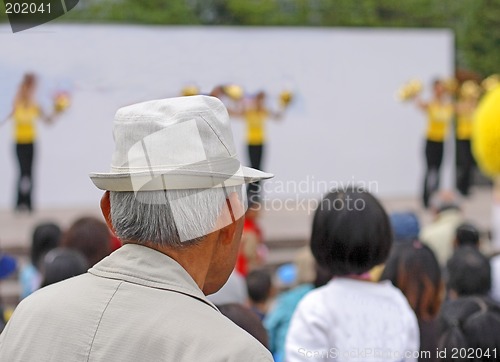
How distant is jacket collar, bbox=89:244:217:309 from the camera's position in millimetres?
1255

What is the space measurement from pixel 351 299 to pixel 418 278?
711 millimetres

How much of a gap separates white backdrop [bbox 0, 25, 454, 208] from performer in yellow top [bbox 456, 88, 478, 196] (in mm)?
584

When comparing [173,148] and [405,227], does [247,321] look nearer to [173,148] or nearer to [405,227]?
[173,148]

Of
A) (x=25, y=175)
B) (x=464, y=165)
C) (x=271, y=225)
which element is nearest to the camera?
(x=25, y=175)

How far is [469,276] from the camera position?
3098mm

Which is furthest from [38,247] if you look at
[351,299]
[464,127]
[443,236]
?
[464,127]

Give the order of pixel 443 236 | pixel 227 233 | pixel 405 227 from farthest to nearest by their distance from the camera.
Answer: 1. pixel 443 236
2. pixel 405 227
3. pixel 227 233

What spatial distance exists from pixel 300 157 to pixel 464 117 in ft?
9.30

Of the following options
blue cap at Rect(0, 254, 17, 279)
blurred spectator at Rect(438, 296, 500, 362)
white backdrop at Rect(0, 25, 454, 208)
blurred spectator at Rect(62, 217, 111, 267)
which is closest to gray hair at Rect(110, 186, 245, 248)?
blurred spectator at Rect(438, 296, 500, 362)

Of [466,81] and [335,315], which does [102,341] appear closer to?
[335,315]

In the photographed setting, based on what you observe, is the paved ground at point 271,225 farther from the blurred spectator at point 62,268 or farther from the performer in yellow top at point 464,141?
the blurred spectator at point 62,268

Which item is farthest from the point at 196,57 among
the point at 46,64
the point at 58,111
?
the point at 58,111

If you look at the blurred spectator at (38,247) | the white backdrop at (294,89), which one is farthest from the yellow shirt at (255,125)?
the blurred spectator at (38,247)

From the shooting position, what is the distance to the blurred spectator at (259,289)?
3.96 metres
